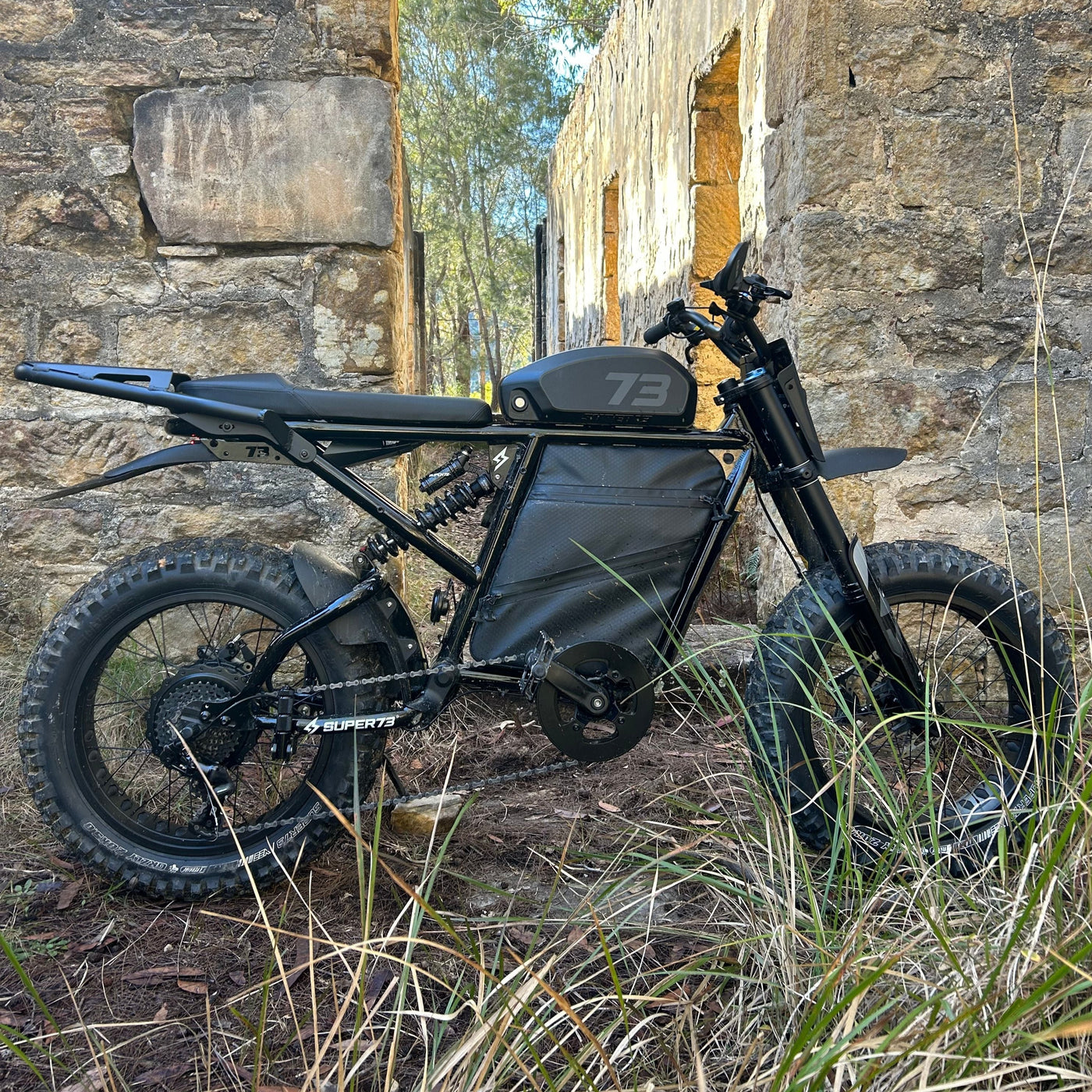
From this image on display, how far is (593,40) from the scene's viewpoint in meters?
14.9

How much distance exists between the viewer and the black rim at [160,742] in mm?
1935

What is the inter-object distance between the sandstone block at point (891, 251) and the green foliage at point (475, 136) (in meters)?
14.4

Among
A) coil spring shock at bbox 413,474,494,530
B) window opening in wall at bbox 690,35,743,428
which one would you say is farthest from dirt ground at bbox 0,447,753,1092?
window opening in wall at bbox 690,35,743,428

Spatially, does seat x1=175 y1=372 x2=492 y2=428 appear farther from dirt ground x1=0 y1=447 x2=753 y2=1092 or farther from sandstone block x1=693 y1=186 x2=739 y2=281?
sandstone block x1=693 y1=186 x2=739 y2=281

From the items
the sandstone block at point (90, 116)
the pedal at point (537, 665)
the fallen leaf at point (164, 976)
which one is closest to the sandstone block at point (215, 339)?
the sandstone block at point (90, 116)

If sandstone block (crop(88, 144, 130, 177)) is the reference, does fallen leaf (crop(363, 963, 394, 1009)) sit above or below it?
below

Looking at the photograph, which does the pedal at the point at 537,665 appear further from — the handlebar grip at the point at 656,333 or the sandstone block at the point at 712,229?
the sandstone block at the point at 712,229

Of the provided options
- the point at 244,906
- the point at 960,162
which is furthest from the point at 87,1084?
the point at 960,162

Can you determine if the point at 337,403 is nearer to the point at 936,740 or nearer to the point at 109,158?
the point at 109,158

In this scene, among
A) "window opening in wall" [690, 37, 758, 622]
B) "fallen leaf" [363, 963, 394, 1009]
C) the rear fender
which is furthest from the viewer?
"window opening in wall" [690, 37, 758, 622]

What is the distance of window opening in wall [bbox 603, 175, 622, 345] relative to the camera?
26.2ft

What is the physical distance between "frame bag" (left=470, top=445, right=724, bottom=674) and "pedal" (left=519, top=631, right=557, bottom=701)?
1.3 inches

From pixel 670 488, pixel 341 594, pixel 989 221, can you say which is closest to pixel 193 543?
pixel 341 594

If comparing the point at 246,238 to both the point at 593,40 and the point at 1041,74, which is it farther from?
the point at 593,40
